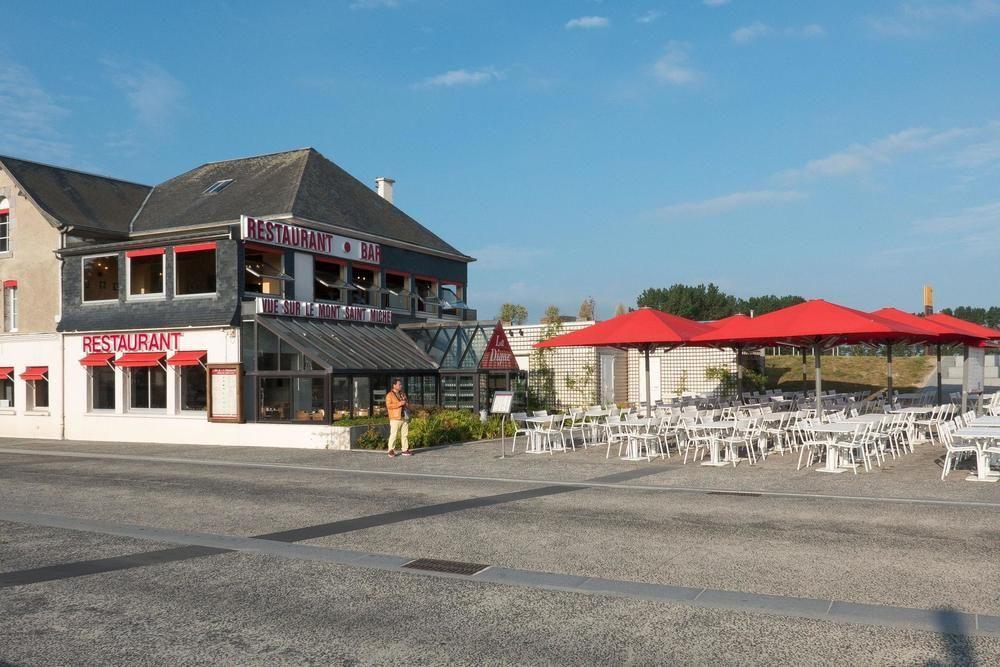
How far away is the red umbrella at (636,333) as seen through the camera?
17750 millimetres

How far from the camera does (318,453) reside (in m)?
18.7

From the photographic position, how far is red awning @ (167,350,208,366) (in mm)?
21734

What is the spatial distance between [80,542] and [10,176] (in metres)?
20.4

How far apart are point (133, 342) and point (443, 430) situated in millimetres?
8974

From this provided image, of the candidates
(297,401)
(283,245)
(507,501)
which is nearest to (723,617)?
(507,501)

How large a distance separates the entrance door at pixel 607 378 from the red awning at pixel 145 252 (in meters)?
15.2

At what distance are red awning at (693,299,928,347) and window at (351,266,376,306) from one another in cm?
1133

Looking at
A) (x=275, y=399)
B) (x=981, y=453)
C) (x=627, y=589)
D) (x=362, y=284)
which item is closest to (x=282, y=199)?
(x=362, y=284)

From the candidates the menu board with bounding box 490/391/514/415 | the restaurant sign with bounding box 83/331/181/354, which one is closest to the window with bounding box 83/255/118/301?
the restaurant sign with bounding box 83/331/181/354

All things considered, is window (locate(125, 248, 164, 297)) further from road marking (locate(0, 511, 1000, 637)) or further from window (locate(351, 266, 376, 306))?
road marking (locate(0, 511, 1000, 637))

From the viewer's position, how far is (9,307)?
84.5 feet

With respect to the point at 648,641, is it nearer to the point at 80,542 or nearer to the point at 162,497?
the point at 80,542

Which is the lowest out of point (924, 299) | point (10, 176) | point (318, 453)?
point (318, 453)

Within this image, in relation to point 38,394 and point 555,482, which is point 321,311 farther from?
point 555,482
